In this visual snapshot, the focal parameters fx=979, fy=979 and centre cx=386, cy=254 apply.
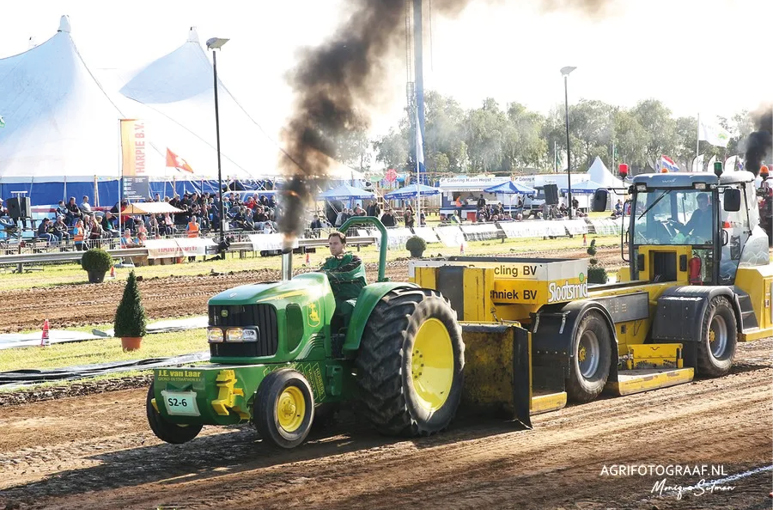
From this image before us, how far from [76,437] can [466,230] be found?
1210 inches

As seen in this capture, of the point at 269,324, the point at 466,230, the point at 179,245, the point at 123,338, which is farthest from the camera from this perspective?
the point at 466,230

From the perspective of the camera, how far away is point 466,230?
129 feet

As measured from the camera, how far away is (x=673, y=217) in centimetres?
1294

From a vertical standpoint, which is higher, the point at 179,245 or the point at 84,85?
the point at 84,85

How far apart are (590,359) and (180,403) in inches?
187

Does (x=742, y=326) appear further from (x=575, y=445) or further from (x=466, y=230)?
(x=466, y=230)

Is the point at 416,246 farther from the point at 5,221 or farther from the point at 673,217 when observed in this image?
the point at 673,217

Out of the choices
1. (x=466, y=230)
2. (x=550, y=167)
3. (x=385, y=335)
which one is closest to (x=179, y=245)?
(x=466, y=230)

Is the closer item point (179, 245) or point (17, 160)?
point (179, 245)

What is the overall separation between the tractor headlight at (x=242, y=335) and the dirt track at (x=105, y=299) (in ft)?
36.3

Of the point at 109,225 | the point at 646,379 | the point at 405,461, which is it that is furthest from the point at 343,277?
the point at 109,225

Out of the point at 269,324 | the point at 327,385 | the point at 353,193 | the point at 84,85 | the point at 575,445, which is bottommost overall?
the point at 575,445

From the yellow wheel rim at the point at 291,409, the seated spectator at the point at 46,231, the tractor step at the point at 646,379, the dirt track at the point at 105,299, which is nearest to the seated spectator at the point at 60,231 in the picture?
the seated spectator at the point at 46,231

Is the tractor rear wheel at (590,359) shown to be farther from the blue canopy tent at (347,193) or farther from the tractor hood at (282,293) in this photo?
the blue canopy tent at (347,193)
